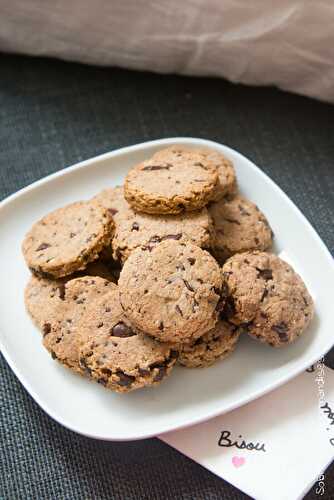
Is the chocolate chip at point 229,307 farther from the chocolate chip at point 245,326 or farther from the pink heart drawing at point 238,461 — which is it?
the pink heart drawing at point 238,461

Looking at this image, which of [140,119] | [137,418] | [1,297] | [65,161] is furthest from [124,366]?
[140,119]

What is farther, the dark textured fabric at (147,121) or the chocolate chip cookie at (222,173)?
the dark textured fabric at (147,121)

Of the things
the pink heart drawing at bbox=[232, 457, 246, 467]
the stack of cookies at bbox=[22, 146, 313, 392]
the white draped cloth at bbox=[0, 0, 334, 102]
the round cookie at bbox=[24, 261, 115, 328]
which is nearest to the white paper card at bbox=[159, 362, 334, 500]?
the pink heart drawing at bbox=[232, 457, 246, 467]

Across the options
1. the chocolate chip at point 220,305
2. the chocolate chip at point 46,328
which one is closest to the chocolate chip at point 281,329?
the chocolate chip at point 220,305

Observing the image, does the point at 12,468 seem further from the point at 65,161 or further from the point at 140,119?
the point at 140,119

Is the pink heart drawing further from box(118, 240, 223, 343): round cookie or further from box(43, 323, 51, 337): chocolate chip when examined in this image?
box(43, 323, 51, 337): chocolate chip

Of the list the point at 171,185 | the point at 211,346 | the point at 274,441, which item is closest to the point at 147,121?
the point at 171,185
